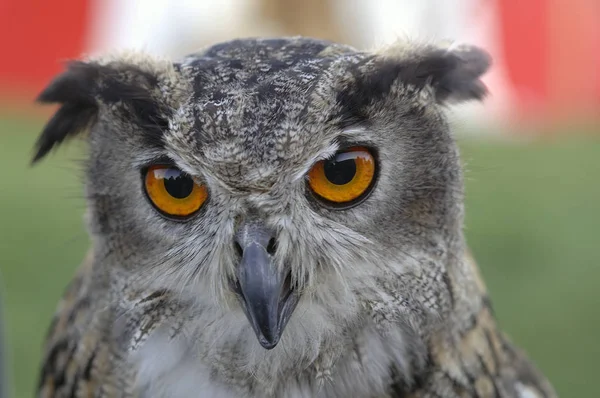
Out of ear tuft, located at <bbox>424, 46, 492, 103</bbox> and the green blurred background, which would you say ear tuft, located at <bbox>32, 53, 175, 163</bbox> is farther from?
ear tuft, located at <bbox>424, 46, 492, 103</bbox>

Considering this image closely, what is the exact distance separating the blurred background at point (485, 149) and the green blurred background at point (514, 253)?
0.01m

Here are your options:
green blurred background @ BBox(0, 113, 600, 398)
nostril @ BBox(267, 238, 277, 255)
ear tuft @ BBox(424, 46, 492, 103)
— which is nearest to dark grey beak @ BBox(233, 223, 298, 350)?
nostril @ BBox(267, 238, 277, 255)

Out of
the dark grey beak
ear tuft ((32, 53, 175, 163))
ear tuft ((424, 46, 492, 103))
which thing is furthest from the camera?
ear tuft ((424, 46, 492, 103))

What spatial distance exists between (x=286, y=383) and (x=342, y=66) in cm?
67

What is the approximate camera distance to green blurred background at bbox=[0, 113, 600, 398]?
4.23m

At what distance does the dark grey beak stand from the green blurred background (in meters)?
0.86

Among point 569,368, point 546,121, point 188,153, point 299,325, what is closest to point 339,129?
point 188,153

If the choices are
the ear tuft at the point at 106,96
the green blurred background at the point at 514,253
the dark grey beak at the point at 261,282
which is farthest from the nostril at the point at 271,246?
the green blurred background at the point at 514,253

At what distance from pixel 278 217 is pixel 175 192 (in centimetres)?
22

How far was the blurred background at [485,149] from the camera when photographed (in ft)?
13.7

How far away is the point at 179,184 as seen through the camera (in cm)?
147

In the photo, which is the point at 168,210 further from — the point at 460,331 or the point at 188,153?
the point at 460,331

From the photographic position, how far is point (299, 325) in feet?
5.04

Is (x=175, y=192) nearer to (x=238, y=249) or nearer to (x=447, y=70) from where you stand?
(x=238, y=249)
